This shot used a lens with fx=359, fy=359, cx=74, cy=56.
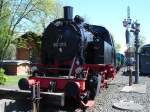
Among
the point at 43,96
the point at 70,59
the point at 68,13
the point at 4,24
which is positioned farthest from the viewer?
the point at 4,24

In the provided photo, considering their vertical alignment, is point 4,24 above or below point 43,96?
above

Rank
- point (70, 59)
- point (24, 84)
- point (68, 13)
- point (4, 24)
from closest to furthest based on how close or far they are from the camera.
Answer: point (24, 84) → point (70, 59) → point (68, 13) → point (4, 24)

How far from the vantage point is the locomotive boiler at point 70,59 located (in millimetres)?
11812

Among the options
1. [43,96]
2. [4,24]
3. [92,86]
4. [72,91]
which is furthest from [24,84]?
[4,24]

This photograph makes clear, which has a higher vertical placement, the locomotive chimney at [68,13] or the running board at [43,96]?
the locomotive chimney at [68,13]

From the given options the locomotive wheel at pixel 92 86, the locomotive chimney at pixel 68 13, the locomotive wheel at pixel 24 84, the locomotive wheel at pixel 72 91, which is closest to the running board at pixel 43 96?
the locomotive wheel at pixel 72 91

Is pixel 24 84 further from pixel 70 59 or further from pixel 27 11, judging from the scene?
pixel 27 11

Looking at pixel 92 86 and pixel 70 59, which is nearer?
pixel 92 86

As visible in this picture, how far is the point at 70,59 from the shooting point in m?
13.0

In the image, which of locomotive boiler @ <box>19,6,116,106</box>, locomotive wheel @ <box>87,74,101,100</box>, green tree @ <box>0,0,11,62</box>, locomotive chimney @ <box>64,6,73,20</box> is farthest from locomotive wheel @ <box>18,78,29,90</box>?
green tree @ <box>0,0,11,62</box>

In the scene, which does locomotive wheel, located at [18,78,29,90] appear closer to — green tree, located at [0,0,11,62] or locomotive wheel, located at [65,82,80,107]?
locomotive wheel, located at [65,82,80,107]

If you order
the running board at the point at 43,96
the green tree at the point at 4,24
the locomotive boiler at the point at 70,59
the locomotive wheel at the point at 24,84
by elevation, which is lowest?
the running board at the point at 43,96

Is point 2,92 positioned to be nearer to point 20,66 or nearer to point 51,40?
point 51,40

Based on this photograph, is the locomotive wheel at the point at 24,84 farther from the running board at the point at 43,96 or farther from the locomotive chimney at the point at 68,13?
the locomotive chimney at the point at 68,13
